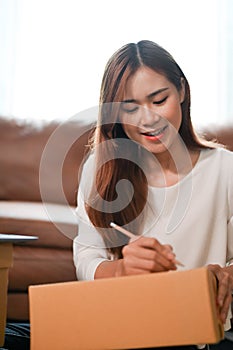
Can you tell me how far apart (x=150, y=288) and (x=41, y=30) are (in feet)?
7.63

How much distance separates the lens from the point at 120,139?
138 centimetres

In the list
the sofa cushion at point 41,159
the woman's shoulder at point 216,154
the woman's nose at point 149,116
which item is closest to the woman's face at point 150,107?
the woman's nose at point 149,116

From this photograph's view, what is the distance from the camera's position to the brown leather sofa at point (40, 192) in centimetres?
194

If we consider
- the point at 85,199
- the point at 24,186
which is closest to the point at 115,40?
the point at 24,186

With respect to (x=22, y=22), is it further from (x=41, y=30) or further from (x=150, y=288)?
(x=150, y=288)

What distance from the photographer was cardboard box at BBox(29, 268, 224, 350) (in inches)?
33.9

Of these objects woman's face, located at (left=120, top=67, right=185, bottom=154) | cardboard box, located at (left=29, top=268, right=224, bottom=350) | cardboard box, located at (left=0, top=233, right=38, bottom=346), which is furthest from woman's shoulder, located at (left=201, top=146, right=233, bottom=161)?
cardboard box, located at (left=29, top=268, right=224, bottom=350)

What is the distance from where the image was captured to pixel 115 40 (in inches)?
120

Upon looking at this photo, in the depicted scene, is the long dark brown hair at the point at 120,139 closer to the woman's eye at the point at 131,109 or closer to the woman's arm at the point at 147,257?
the woman's eye at the point at 131,109

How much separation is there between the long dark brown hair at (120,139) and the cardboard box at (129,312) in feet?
1.39

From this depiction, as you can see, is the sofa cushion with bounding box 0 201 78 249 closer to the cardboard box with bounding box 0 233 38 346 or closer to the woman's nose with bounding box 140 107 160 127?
the cardboard box with bounding box 0 233 38 346

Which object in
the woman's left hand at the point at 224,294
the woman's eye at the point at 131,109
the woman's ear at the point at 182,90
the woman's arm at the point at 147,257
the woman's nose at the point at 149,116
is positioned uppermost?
the woman's ear at the point at 182,90

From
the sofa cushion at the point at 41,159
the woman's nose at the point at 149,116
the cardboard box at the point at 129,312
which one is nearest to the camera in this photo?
the cardboard box at the point at 129,312

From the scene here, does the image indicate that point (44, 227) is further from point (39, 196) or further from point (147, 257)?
point (147, 257)
